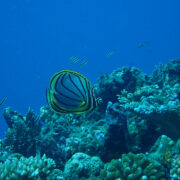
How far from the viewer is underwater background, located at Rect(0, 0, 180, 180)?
4.03 m

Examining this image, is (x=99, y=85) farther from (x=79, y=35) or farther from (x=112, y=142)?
(x=79, y=35)

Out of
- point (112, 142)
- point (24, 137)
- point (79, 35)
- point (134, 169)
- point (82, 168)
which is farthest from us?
point (79, 35)

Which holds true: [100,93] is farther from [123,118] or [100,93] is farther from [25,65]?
[25,65]

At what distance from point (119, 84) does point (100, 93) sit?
748 millimetres

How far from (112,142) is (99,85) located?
363cm

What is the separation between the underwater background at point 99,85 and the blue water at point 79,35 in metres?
0.70

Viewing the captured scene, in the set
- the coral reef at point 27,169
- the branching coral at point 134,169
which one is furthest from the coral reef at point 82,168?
the branching coral at point 134,169

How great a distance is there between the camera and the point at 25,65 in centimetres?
14362

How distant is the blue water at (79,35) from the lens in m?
129

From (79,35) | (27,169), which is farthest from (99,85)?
(79,35)

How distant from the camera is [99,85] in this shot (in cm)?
745

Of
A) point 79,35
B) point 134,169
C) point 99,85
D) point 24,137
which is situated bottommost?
point 134,169

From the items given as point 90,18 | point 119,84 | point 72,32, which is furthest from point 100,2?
point 119,84

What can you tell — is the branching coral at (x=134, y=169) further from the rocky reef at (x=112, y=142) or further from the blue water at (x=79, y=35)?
the blue water at (x=79, y=35)
